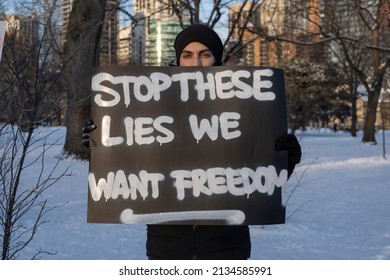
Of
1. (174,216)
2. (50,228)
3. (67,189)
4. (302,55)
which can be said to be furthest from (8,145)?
(302,55)

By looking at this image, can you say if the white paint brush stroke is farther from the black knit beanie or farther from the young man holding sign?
the black knit beanie

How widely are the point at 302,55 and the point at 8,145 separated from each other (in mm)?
42032

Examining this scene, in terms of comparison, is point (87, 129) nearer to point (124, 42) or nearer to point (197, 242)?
point (197, 242)

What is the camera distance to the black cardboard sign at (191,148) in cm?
251

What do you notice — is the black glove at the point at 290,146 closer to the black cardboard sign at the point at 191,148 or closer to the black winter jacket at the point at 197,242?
the black cardboard sign at the point at 191,148

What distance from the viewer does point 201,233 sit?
246cm

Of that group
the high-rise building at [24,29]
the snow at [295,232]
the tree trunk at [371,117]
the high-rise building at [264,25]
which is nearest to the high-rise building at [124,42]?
the high-rise building at [264,25]

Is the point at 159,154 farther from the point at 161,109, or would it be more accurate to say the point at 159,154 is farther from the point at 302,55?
the point at 302,55

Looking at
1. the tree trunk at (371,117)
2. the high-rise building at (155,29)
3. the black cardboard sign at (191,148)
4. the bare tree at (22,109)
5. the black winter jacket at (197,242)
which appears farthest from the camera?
the tree trunk at (371,117)

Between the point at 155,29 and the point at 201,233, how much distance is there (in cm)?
2387

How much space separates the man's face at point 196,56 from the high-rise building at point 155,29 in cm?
1636

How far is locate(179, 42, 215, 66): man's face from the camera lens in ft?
8.45

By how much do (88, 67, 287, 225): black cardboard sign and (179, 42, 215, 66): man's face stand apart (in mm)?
51

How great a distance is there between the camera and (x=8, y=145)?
3699 mm
